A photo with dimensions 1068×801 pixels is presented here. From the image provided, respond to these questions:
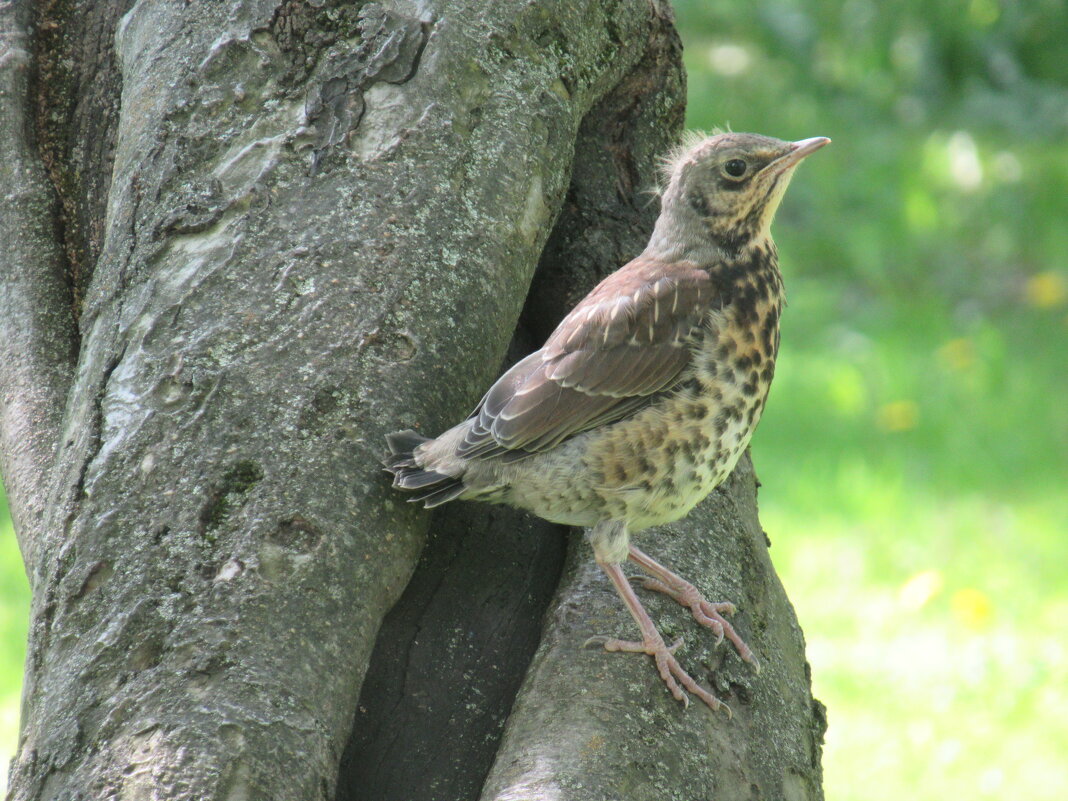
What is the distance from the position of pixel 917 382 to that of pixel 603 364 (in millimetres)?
4952

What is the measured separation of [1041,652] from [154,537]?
432 cm

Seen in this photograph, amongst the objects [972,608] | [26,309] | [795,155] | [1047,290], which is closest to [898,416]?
[972,608]

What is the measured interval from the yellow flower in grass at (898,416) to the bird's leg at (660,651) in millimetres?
4518

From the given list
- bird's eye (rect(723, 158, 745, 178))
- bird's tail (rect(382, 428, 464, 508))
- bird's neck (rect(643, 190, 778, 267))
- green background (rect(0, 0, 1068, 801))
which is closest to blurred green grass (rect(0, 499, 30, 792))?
green background (rect(0, 0, 1068, 801))

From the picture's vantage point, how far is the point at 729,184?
3.31 metres

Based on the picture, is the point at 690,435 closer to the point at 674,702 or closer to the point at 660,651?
the point at 660,651

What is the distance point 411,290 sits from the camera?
9.62 feet

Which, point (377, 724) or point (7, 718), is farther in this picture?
point (7, 718)

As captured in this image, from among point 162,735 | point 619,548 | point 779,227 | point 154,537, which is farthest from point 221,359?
point 779,227

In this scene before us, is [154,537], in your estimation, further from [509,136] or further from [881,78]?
[881,78]

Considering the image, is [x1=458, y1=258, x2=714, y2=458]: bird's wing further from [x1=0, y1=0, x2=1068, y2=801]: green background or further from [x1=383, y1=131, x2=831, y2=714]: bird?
[x1=0, y1=0, x2=1068, y2=801]: green background

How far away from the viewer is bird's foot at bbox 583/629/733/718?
9.34ft

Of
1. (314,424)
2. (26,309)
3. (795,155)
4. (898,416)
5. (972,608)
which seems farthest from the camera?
(898,416)

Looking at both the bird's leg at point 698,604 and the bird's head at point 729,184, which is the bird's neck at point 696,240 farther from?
the bird's leg at point 698,604
